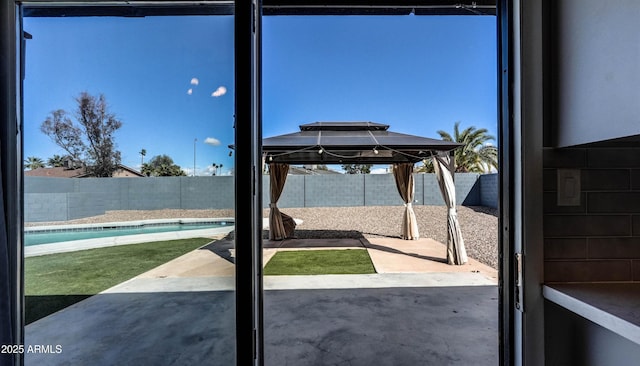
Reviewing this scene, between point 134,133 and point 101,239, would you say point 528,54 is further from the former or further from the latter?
point 101,239

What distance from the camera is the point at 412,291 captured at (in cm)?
317

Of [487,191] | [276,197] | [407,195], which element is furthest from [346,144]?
[487,191]

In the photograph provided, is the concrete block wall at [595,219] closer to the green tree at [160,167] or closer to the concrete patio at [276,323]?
the concrete patio at [276,323]

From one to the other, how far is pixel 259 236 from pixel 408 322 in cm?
200

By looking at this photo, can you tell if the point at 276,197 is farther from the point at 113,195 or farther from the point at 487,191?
the point at 487,191

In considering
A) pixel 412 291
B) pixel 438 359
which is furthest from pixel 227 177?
pixel 412 291

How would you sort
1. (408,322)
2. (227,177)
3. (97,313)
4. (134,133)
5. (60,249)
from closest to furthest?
1. (227,177)
2. (134,133)
3. (60,249)
4. (97,313)
5. (408,322)

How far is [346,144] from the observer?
15.7 ft

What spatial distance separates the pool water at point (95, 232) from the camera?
1266 mm

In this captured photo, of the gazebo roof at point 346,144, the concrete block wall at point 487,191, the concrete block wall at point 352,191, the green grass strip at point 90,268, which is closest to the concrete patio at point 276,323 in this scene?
the green grass strip at point 90,268

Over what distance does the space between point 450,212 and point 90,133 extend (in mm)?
4374

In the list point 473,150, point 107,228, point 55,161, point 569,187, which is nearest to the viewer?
point 569,187

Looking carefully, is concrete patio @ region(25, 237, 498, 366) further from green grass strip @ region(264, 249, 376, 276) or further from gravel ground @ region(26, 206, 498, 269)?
gravel ground @ region(26, 206, 498, 269)

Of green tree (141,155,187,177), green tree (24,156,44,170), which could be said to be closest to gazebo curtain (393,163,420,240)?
green tree (141,155,187,177)
